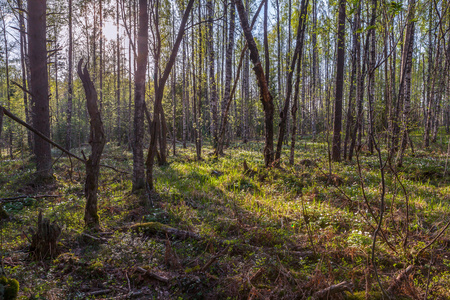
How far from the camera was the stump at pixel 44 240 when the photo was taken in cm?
344

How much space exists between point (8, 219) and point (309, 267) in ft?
18.8

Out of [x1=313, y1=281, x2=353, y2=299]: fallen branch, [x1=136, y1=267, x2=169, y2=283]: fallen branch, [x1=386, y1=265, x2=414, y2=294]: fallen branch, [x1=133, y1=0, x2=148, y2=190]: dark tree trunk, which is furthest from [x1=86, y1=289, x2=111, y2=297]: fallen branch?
[x1=133, y1=0, x2=148, y2=190]: dark tree trunk

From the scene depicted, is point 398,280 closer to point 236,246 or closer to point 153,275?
point 236,246

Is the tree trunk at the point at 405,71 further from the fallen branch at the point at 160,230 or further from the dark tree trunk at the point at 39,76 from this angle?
the dark tree trunk at the point at 39,76

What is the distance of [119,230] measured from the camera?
440 cm

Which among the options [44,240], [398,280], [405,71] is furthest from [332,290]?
[405,71]

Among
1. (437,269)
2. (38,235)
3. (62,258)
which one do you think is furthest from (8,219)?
(437,269)

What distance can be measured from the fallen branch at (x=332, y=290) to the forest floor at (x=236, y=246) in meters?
0.02

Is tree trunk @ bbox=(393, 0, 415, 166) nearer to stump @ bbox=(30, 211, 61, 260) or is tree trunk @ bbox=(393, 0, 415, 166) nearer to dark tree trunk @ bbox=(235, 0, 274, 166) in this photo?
dark tree trunk @ bbox=(235, 0, 274, 166)

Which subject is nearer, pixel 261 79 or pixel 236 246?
pixel 236 246

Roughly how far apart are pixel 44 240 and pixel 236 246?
8.86ft

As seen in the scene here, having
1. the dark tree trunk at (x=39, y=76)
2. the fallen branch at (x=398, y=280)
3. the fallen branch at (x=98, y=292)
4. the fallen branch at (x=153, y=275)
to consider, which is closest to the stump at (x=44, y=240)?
the fallen branch at (x=98, y=292)

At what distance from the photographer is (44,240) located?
3467 mm

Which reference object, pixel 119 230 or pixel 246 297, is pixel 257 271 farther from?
pixel 119 230
